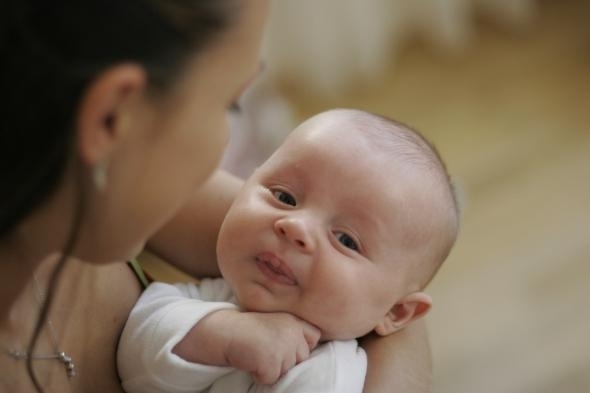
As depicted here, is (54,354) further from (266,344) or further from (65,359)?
(266,344)

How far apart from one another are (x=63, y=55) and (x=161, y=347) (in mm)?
441

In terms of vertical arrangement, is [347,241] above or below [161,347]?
above

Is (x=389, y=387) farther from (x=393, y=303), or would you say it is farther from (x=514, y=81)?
(x=514, y=81)

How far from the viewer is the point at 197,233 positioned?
4.22ft

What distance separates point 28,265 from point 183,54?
0.97 feet

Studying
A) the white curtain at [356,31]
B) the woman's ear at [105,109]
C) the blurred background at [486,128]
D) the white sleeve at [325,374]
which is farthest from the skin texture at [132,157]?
the white curtain at [356,31]

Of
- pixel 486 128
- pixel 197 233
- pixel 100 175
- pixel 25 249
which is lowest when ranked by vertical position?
pixel 486 128

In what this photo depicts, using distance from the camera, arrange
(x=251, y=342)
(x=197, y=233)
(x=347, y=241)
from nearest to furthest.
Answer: (x=251, y=342) → (x=347, y=241) → (x=197, y=233)

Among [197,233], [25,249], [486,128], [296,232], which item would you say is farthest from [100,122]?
[486,128]

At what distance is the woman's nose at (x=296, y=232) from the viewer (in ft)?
3.67

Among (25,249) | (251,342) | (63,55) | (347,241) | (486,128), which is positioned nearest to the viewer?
(63,55)

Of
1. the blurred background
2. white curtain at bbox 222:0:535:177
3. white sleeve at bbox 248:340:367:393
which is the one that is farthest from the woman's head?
white curtain at bbox 222:0:535:177

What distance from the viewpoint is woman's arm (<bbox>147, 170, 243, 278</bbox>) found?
1.29 metres

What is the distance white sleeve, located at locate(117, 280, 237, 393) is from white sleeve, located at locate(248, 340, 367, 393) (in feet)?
0.24
